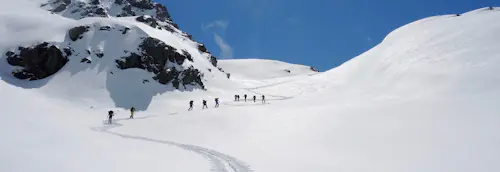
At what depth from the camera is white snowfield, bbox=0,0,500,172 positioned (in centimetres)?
1286

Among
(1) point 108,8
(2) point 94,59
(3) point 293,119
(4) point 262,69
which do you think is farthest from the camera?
(4) point 262,69

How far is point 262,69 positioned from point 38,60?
104219 millimetres

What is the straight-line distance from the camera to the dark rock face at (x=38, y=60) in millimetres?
47375

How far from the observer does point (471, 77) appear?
33.0 m

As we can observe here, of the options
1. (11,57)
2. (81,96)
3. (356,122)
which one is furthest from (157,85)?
(356,122)

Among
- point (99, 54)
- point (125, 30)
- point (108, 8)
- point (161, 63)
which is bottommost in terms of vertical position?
point (161, 63)

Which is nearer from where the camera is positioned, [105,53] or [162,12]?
[105,53]

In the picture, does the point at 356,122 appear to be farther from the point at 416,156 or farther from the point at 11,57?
the point at 11,57

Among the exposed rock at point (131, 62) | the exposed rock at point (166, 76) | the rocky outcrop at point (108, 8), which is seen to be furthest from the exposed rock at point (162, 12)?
the exposed rock at point (166, 76)

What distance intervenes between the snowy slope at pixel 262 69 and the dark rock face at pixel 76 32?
76.8m

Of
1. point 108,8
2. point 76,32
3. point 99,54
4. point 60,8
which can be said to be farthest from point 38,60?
point 108,8

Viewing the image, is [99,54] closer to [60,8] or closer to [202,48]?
[202,48]

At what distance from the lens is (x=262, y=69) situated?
14512 cm

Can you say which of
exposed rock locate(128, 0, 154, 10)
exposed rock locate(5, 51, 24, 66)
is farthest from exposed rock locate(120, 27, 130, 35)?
exposed rock locate(128, 0, 154, 10)
